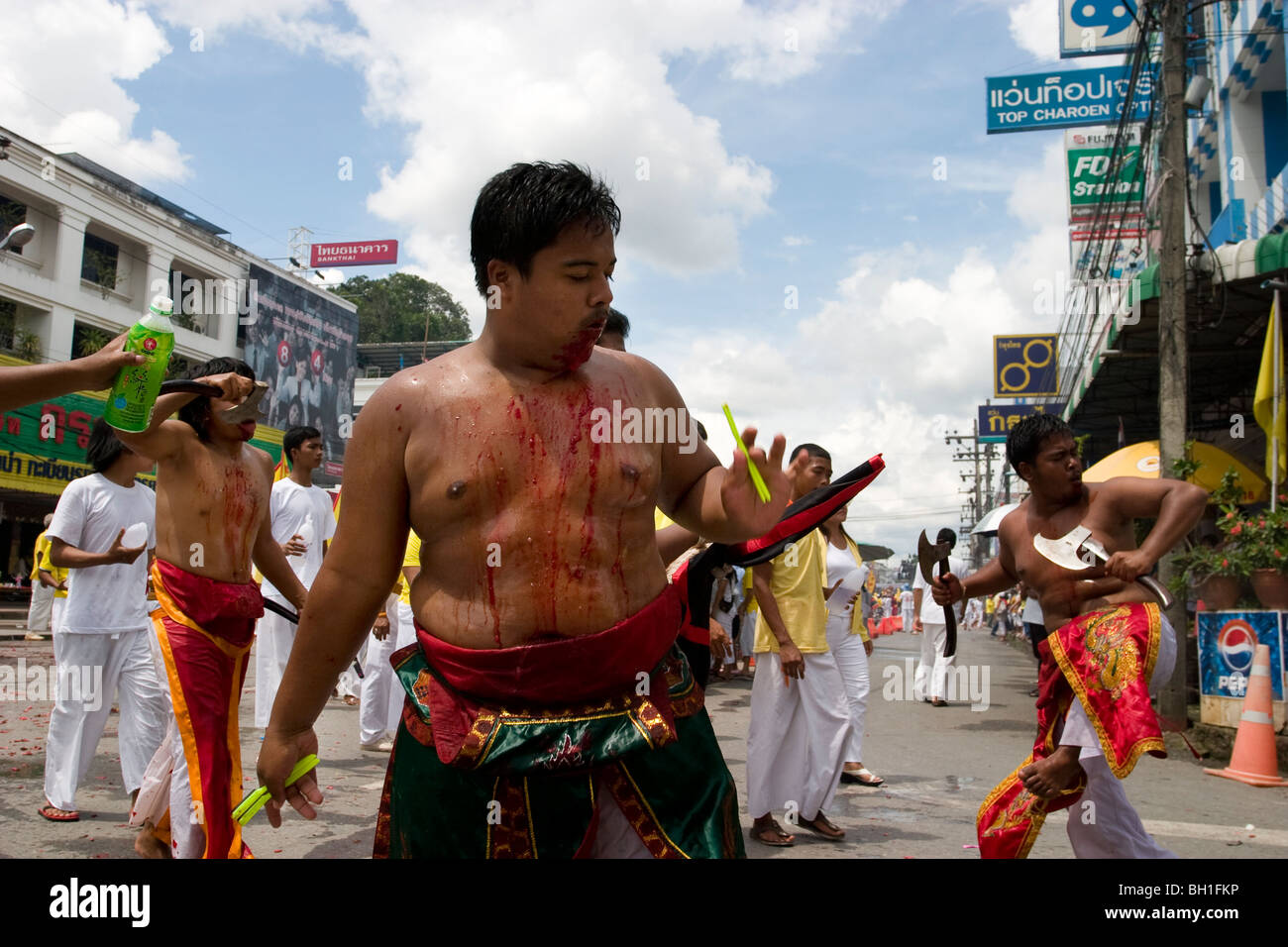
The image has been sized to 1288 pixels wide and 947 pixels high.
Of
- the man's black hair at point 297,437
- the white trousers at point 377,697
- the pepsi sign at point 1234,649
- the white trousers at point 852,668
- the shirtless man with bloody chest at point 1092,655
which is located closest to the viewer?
the shirtless man with bloody chest at point 1092,655

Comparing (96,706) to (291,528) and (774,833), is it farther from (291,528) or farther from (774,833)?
(774,833)

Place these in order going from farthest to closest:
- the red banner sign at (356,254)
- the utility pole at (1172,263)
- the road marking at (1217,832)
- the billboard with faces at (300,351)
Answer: the red banner sign at (356,254), the billboard with faces at (300,351), the utility pole at (1172,263), the road marking at (1217,832)

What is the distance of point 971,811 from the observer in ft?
18.6

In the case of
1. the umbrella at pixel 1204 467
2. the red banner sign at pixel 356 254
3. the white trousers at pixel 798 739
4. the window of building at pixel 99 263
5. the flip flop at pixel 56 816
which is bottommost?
the flip flop at pixel 56 816

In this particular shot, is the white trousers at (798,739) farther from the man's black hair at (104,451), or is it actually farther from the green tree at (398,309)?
the green tree at (398,309)

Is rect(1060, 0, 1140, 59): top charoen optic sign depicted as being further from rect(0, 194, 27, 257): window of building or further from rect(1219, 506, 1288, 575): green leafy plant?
rect(0, 194, 27, 257): window of building

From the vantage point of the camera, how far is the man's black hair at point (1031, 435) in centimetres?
401

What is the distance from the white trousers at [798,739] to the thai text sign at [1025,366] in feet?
55.2

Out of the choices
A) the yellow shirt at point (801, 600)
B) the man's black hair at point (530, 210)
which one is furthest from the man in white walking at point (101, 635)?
the man's black hair at point (530, 210)

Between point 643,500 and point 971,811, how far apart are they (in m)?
4.50

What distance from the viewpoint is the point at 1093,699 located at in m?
3.47

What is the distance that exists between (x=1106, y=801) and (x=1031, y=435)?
4.54ft

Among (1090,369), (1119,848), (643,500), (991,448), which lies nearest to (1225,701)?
(1119,848)
